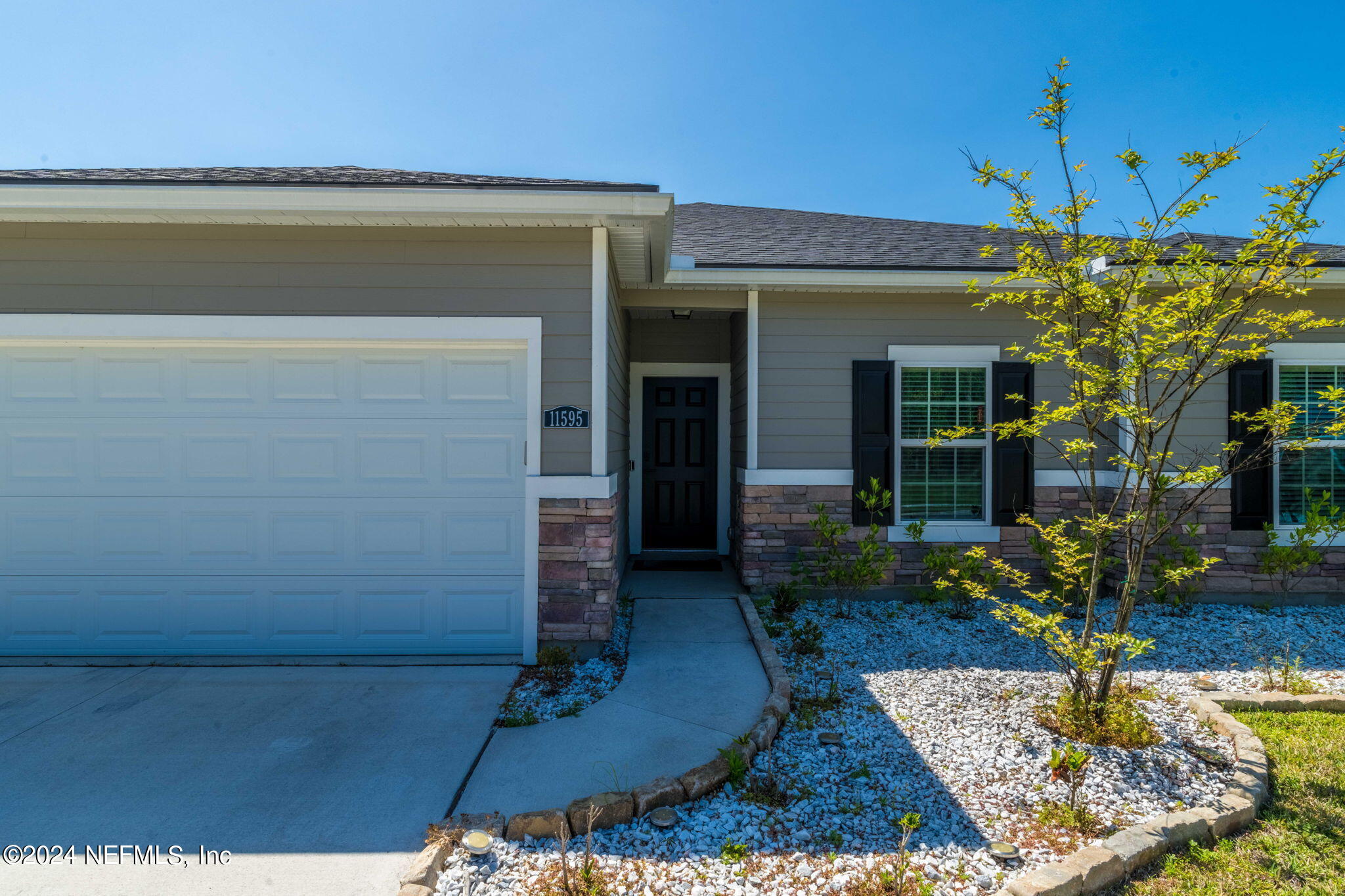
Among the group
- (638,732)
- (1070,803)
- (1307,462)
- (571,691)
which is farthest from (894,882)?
(1307,462)

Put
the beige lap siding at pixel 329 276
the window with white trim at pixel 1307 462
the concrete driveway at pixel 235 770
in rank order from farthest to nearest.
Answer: the window with white trim at pixel 1307 462, the beige lap siding at pixel 329 276, the concrete driveway at pixel 235 770

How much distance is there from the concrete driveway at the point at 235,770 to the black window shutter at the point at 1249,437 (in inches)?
234

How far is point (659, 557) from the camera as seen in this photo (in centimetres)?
708

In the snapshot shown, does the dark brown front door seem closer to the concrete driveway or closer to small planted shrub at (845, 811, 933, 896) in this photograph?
the concrete driveway

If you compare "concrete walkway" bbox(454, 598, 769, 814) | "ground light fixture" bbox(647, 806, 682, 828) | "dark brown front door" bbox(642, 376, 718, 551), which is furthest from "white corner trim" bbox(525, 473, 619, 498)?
"dark brown front door" bbox(642, 376, 718, 551)

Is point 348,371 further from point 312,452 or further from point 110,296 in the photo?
point 110,296

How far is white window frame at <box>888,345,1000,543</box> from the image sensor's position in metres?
5.66

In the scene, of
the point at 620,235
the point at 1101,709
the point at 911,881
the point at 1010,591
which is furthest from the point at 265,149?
the point at 1010,591

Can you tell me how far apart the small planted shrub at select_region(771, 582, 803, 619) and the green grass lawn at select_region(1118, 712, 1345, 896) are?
2.82m

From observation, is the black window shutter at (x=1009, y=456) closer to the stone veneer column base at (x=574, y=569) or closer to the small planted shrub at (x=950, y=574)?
the small planted shrub at (x=950, y=574)

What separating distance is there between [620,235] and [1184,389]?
475 cm

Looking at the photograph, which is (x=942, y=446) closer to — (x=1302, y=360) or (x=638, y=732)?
(x=1302, y=360)

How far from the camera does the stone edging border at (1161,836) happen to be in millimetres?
2035

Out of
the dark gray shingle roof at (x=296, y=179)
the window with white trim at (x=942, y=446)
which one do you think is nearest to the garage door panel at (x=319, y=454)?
the dark gray shingle roof at (x=296, y=179)
